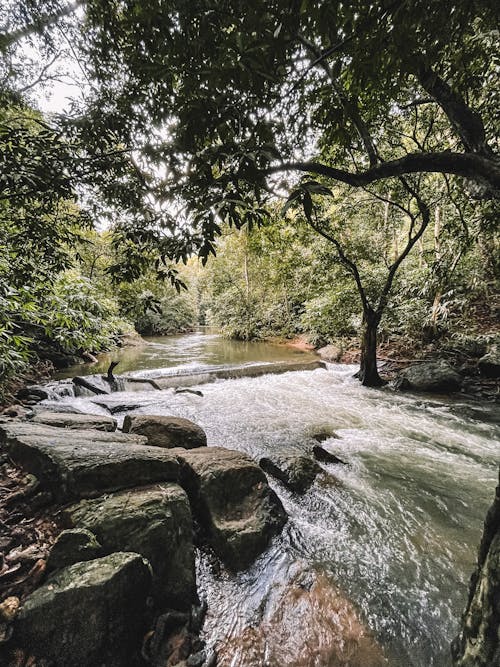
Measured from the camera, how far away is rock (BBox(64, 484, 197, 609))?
5.50 feet

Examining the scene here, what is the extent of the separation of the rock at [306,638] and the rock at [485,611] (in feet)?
2.26

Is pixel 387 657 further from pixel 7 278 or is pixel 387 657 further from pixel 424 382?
pixel 424 382

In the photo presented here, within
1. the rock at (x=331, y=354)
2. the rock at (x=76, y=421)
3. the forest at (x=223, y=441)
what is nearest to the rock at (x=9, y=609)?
the forest at (x=223, y=441)

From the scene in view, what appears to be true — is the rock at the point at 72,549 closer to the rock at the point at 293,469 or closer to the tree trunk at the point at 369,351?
the rock at the point at 293,469

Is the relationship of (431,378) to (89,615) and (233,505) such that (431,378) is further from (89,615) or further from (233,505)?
(89,615)

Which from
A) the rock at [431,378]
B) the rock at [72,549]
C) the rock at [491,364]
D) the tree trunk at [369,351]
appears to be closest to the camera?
the rock at [72,549]

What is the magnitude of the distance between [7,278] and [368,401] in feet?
21.7

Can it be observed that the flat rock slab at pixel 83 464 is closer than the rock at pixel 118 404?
Yes

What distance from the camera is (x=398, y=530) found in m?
2.48

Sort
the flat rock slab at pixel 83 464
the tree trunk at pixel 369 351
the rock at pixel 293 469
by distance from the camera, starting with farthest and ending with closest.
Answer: the tree trunk at pixel 369 351, the rock at pixel 293 469, the flat rock slab at pixel 83 464

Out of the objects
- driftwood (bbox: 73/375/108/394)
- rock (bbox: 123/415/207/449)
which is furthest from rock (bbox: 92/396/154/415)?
rock (bbox: 123/415/207/449)

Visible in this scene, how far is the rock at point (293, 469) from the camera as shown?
2.97 m

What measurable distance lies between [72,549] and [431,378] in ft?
24.4

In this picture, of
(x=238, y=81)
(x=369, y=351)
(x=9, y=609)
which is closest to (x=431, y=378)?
(x=369, y=351)
